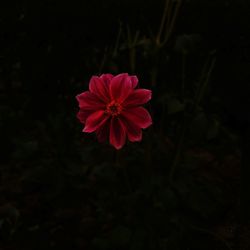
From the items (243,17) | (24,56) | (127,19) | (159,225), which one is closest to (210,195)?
(159,225)

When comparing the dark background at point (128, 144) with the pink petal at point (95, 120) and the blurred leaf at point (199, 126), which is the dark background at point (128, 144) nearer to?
the blurred leaf at point (199, 126)

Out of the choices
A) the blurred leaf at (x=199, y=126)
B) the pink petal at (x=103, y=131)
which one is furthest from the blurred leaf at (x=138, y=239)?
Result: the pink petal at (x=103, y=131)

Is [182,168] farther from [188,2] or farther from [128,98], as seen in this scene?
[128,98]

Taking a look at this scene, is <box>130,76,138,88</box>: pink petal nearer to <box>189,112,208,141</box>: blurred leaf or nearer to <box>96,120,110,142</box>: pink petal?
<box>96,120,110,142</box>: pink petal

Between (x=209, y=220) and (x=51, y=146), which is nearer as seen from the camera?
(x=209, y=220)

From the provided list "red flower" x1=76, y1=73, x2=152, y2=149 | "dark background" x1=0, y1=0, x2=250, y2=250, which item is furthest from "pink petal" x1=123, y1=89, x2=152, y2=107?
"dark background" x1=0, y1=0, x2=250, y2=250

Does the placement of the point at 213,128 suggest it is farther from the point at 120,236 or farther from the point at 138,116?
the point at 138,116

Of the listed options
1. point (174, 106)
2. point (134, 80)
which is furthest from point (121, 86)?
point (174, 106)
